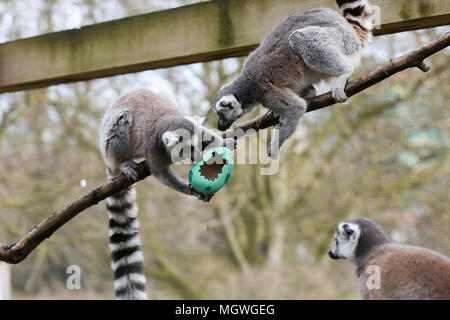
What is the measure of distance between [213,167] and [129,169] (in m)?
0.60

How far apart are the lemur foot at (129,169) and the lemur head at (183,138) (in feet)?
0.49

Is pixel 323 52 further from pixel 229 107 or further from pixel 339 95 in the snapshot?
pixel 229 107

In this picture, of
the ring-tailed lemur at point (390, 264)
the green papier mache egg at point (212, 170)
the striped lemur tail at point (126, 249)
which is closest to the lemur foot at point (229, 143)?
the green papier mache egg at point (212, 170)

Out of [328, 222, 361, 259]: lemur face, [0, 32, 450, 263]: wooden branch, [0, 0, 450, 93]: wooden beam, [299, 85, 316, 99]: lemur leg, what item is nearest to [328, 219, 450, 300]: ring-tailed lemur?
[328, 222, 361, 259]: lemur face

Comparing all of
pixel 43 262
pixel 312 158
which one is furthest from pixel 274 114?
pixel 43 262

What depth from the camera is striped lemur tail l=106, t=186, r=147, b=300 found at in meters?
1.79

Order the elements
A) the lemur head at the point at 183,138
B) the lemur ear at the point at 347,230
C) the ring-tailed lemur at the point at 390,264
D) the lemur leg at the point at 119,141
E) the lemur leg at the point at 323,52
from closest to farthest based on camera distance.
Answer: the lemur leg at the point at 323,52, the lemur head at the point at 183,138, the ring-tailed lemur at the point at 390,264, the lemur leg at the point at 119,141, the lemur ear at the point at 347,230

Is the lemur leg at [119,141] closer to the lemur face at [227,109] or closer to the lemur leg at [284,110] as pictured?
the lemur face at [227,109]

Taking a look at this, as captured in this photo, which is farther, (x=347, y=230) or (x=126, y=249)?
(x=347, y=230)

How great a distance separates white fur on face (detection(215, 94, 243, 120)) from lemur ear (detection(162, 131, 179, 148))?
0.64 ft

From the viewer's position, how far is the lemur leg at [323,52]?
1.59 m

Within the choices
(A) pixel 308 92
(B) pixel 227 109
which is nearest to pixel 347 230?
(A) pixel 308 92

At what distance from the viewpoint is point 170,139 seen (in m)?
1.68
